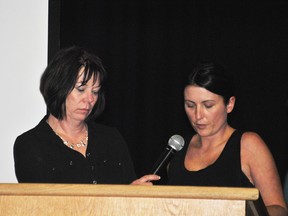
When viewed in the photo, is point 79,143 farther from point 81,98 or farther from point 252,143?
point 252,143

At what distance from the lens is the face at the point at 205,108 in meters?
2.16

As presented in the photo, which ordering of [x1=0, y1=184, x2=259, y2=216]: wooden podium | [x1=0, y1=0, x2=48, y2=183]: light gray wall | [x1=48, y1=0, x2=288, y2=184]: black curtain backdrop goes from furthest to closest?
[x1=48, y1=0, x2=288, y2=184]: black curtain backdrop, [x1=0, y1=0, x2=48, y2=183]: light gray wall, [x1=0, y1=184, x2=259, y2=216]: wooden podium

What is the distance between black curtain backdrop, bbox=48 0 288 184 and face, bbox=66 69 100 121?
1.83 m

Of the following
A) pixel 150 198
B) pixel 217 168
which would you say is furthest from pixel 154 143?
pixel 150 198

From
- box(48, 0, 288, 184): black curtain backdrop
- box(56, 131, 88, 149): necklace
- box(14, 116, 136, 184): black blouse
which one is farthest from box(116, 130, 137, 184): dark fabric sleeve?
box(48, 0, 288, 184): black curtain backdrop

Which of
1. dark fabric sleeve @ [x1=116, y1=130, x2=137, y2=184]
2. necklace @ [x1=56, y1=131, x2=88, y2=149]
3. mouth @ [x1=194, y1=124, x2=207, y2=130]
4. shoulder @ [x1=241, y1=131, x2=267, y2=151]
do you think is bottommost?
dark fabric sleeve @ [x1=116, y1=130, x2=137, y2=184]

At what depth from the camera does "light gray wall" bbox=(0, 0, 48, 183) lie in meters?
2.82

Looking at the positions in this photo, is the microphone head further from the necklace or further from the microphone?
the necklace

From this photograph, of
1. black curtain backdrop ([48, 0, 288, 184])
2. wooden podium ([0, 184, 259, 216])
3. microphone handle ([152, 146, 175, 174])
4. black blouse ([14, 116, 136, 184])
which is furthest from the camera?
black curtain backdrop ([48, 0, 288, 184])

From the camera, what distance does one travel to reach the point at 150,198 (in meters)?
1.09

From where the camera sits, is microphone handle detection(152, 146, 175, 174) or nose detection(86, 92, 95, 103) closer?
microphone handle detection(152, 146, 175, 174)

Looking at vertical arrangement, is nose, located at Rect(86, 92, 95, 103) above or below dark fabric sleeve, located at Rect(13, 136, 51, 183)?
above

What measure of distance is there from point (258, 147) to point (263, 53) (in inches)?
84.3

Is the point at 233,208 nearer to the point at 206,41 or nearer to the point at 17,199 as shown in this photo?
the point at 17,199
